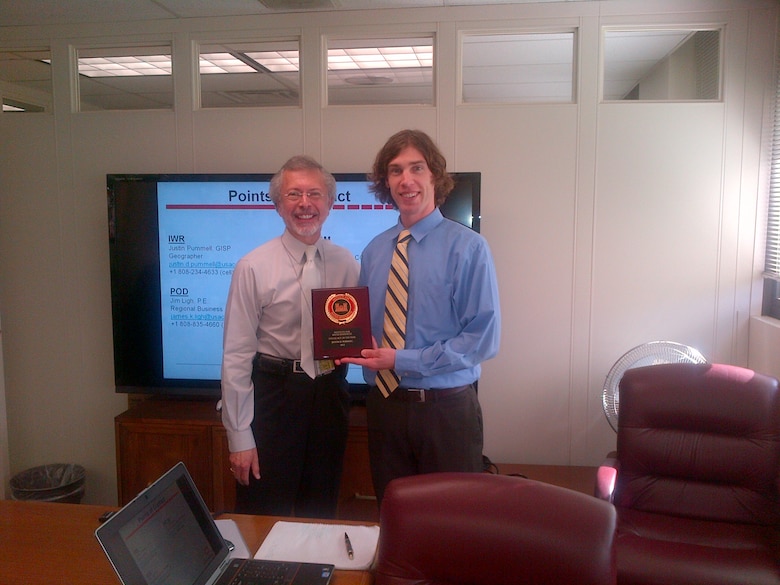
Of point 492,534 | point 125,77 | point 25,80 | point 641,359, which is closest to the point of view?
point 492,534

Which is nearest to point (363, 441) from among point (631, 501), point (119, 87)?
point (631, 501)

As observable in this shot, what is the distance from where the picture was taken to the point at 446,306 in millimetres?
1907

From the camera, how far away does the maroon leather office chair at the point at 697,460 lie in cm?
216

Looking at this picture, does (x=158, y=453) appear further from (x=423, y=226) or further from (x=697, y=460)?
(x=697, y=460)

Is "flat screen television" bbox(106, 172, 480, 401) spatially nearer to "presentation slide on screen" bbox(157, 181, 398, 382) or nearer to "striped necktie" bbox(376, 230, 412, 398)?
"presentation slide on screen" bbox(157, 181, 398, 382)

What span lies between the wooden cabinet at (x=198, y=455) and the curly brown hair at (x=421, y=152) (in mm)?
1307

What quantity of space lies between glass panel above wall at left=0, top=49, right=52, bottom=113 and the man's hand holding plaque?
2510 millimetres

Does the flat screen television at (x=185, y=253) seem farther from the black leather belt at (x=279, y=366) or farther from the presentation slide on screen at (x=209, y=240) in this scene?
the black leather belt at (x=279, y=366)

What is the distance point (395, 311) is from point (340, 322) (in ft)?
0.62

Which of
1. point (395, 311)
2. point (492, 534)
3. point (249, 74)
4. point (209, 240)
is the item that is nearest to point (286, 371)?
point (395, 311)

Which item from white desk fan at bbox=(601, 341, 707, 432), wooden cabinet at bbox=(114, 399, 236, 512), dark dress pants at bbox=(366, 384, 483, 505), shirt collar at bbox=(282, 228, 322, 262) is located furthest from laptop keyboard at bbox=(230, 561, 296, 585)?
white desk fan at bbox=(601, 341, 707, 432)

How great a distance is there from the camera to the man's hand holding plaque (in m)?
1.89

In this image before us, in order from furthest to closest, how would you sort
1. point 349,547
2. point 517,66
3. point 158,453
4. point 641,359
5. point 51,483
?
point 517,66 → point 51,483 → point 158,453 → point 641,359 → point 349,547

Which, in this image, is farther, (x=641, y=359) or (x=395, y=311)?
(x=641, y=359)
